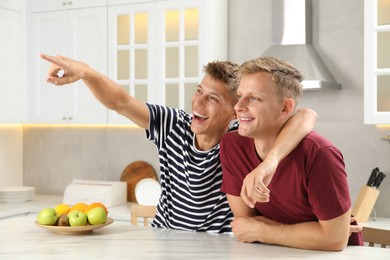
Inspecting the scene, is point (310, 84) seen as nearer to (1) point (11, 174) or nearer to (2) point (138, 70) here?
(2) point (138, 70)

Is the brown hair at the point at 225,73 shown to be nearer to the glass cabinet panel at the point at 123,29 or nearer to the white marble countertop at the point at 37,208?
the white marble countertop at the point at 37,208

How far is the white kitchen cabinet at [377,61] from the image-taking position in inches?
129

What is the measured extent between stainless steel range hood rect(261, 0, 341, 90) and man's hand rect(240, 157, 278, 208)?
83.6 inches

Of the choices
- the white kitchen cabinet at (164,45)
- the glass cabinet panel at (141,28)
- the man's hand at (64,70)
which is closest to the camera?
the man's hand at (64,70)

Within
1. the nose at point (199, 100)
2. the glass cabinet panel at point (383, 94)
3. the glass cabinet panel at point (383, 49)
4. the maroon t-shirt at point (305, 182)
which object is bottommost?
the maroon t-shirt at point (305, 182)

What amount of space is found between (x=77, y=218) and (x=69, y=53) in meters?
2.49

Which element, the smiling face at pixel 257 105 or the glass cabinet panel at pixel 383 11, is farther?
the glass cabinet panel at pixel 383 11

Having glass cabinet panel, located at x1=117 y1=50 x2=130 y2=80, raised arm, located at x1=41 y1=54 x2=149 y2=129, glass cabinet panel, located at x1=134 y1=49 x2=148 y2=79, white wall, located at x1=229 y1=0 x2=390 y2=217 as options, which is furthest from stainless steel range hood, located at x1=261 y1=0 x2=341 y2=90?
raised arm, located at x1=41 y1=54 x2=149 y2=129

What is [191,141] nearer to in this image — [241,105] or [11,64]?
[241,105]

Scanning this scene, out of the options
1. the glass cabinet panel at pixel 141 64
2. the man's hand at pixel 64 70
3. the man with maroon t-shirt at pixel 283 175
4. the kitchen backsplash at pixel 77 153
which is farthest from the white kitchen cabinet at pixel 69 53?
Result: the man with maroon t-shirt at pixel 283 175

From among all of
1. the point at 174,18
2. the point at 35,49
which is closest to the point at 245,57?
the point at 174,18

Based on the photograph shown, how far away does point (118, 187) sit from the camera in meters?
4.24

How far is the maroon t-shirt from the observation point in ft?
5.80

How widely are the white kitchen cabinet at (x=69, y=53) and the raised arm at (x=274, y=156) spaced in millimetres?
2483
